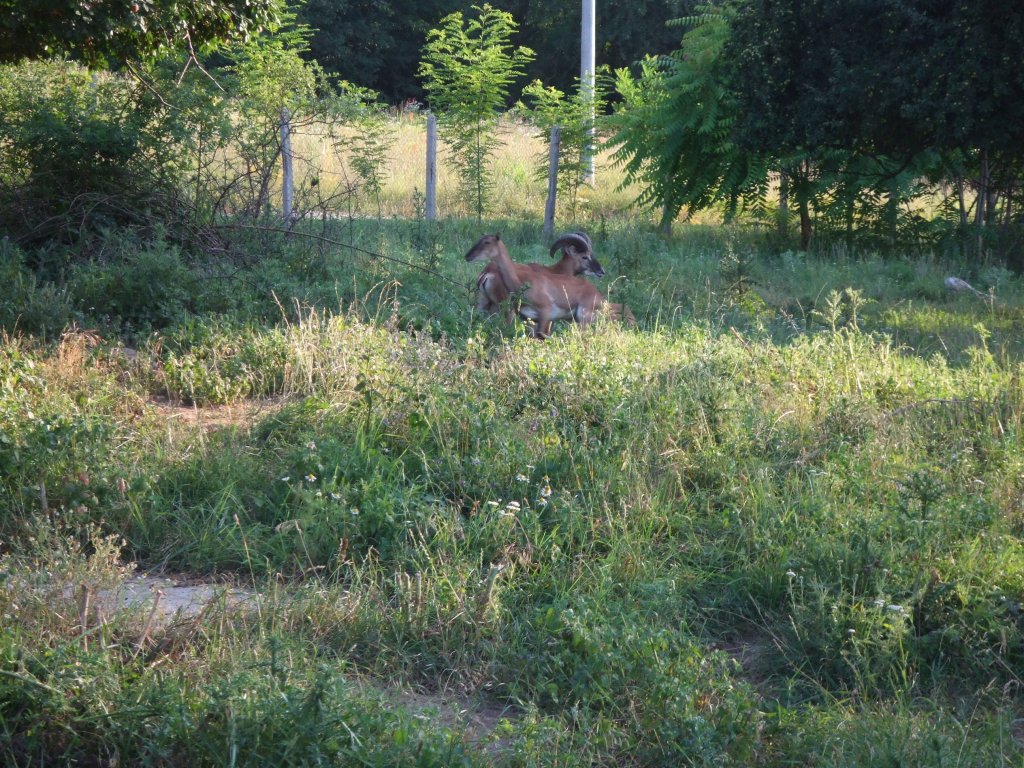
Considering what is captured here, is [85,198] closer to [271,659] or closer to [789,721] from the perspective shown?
[271,659]

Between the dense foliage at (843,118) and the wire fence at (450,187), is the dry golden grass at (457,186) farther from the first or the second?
the dense foliage at (843,118)

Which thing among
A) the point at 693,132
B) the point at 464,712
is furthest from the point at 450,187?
the point at 464,712

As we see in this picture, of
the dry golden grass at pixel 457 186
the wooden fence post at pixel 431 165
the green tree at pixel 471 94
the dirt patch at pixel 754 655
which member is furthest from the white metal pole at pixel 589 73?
the dirt patch at pixel 754 655

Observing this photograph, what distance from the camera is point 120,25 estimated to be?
790 centimetres

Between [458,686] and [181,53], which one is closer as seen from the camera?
[458,686]

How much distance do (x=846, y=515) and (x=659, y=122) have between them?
492 inches

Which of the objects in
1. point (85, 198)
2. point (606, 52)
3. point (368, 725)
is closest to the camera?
point (368, 725)

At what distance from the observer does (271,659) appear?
4.20m

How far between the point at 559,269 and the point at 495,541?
669cm

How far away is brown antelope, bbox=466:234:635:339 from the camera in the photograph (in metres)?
10.8

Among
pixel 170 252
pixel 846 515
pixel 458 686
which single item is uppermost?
pixel 170 252

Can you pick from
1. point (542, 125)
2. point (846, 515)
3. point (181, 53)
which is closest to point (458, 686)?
point (846, 515)

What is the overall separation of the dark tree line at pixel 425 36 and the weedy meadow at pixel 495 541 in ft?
119

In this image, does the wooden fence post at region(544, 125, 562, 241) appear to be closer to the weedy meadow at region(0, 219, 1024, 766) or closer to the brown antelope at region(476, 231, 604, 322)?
the brown antelope at region(476, 231, 604, 322)
